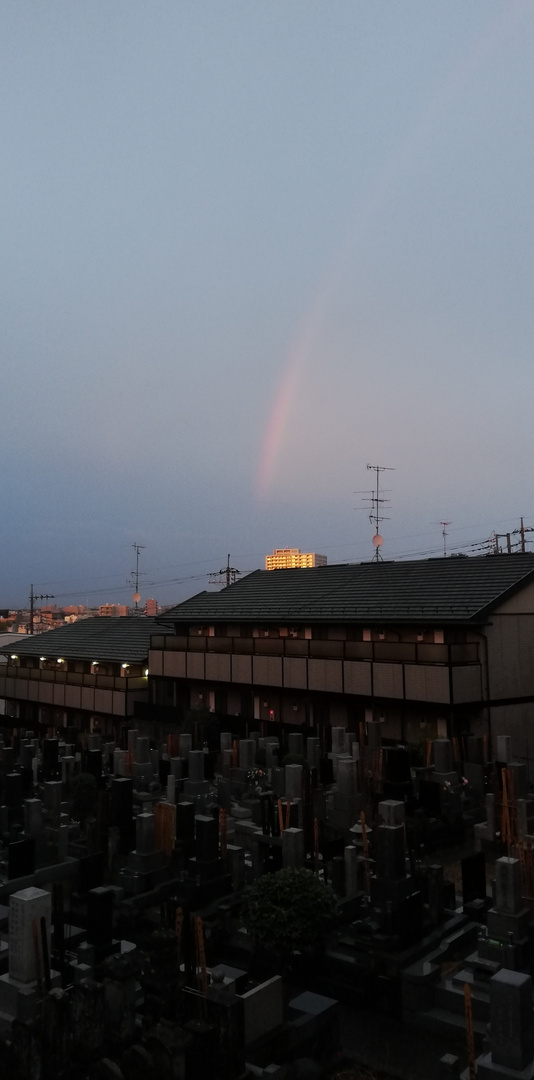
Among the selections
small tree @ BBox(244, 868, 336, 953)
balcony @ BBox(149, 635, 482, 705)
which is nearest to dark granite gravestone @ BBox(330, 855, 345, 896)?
small tree @ BBox(244, 868, 336, 953)

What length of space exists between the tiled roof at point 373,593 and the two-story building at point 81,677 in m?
3.34

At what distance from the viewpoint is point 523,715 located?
26.8 metres

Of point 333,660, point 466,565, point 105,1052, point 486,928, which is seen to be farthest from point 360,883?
point 466,565

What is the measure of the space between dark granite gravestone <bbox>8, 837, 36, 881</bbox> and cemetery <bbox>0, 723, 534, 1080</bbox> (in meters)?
0.03

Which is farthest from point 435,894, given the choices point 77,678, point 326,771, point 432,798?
point 77,678

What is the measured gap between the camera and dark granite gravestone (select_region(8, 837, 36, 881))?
15094mm

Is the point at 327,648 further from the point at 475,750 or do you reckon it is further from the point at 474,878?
the point at 474,878

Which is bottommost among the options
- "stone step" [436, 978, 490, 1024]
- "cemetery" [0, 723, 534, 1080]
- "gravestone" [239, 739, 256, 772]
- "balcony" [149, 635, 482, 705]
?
"stone step" [436, 978, 490, 1024]

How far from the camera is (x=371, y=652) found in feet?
91.2

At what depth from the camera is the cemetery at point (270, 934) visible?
840cm

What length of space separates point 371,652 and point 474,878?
1470cm

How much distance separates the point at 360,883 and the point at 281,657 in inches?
626

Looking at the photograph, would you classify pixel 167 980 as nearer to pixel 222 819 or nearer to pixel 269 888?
pixel 269 888

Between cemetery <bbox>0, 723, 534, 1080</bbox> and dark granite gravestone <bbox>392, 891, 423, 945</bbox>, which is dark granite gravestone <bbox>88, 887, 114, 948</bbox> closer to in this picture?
cemetery <bbox>0, 723, 534, 1080</bbox>
